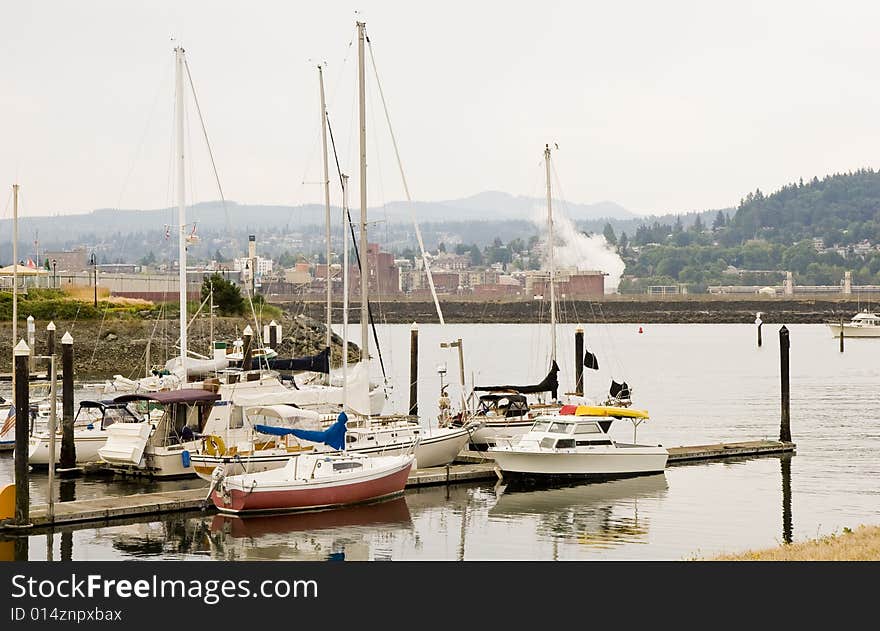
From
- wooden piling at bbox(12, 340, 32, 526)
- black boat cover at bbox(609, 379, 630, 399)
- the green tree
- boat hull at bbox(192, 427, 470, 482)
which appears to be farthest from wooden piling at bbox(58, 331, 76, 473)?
the green tree

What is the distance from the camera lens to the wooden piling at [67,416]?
34188 mm

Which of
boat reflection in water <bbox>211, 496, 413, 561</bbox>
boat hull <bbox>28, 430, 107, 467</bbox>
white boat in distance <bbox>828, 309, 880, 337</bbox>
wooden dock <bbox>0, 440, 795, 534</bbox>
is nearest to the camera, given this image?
boat reflection in water <bbox>211, 496, 413, 561</bbox>

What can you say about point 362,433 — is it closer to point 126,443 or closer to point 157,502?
point 157,502

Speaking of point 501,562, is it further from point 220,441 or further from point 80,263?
point 80,263

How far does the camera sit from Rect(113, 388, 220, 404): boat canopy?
3425cm

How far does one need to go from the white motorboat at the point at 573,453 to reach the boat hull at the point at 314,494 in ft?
13.5

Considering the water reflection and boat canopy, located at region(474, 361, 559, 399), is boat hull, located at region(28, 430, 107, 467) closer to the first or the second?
boat canopy, located at region(474, 361, 559, 399)

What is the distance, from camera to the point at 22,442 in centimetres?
2616

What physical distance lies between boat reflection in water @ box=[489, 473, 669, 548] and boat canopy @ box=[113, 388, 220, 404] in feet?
27.2

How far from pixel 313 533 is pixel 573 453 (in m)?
9.31

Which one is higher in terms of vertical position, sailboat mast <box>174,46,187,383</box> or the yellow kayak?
sailboat mast <box>174,46,187,383</box>

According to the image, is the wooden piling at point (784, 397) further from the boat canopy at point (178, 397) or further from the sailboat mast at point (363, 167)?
the boat canopy at point (178, 397)

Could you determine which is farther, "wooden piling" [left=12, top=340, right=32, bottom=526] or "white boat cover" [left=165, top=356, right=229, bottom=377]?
"white boat cover" [left=165, top=356, right=229, bottom=377]
